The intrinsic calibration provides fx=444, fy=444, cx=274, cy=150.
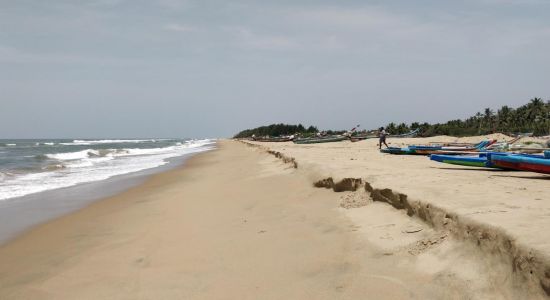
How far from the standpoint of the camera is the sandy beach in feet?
10.8

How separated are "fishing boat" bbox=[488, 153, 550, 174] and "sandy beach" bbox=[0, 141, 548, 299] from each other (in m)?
0.38

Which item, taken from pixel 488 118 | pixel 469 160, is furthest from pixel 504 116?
pixel 469 160

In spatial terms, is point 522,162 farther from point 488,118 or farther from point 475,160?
point 488,118

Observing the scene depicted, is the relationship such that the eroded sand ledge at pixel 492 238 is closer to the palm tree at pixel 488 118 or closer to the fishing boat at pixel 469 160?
the fishing boat at pixel 469 160

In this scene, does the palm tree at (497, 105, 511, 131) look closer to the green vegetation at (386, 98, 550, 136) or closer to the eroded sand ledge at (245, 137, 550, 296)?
the green vegetation at (386, 98, 550, 136)

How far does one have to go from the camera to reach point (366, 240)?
4406 mm

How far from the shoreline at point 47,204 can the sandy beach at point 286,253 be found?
409 mm

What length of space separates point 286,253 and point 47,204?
702 centimetres

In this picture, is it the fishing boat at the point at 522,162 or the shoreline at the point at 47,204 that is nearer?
the fishing boat at the point at 522,162

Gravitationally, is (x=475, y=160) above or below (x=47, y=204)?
above

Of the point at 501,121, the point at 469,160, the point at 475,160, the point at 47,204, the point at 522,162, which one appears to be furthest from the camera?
the point at 501,121

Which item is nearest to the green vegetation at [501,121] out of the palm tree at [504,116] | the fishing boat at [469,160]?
the palm tree at [504,116]

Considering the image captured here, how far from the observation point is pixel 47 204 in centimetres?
941

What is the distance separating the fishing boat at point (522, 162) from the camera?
7.15 metres
